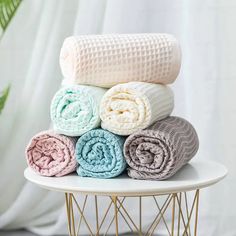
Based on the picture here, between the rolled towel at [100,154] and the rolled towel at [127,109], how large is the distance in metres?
0.02

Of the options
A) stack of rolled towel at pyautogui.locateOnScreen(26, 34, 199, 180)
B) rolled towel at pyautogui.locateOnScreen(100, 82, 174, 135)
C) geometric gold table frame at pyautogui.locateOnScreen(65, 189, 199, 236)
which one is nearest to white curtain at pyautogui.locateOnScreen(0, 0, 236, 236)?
geometric gold table frame at pyautogui.locateOnScreen(65, 189, 199, 236)

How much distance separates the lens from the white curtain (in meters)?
1.84

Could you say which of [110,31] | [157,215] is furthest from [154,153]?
[110,31]

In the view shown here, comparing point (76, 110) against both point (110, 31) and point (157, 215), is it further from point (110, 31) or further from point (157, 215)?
point (110, 31)

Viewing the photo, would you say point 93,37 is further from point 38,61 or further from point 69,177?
point 38,61

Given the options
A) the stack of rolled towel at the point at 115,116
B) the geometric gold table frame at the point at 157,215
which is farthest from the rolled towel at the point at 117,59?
the geometric gold table frame at the point at 157,215

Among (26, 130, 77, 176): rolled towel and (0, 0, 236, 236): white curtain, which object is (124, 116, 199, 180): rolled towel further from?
(0, 0, 236, 236): white curtain

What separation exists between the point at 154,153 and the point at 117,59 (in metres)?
0.23

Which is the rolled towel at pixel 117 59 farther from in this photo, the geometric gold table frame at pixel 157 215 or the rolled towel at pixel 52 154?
the geometric gold table frame at pixel 157 215

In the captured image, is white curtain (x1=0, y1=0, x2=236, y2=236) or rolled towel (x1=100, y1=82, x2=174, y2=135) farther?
white curtain (x1=0, y1=0, x2=236, y2=236)

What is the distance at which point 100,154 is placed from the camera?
1.14m

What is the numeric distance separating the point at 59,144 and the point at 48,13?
3.20 ft

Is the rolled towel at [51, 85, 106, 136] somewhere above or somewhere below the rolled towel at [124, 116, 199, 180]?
above

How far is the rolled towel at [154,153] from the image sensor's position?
1087 millimetres
